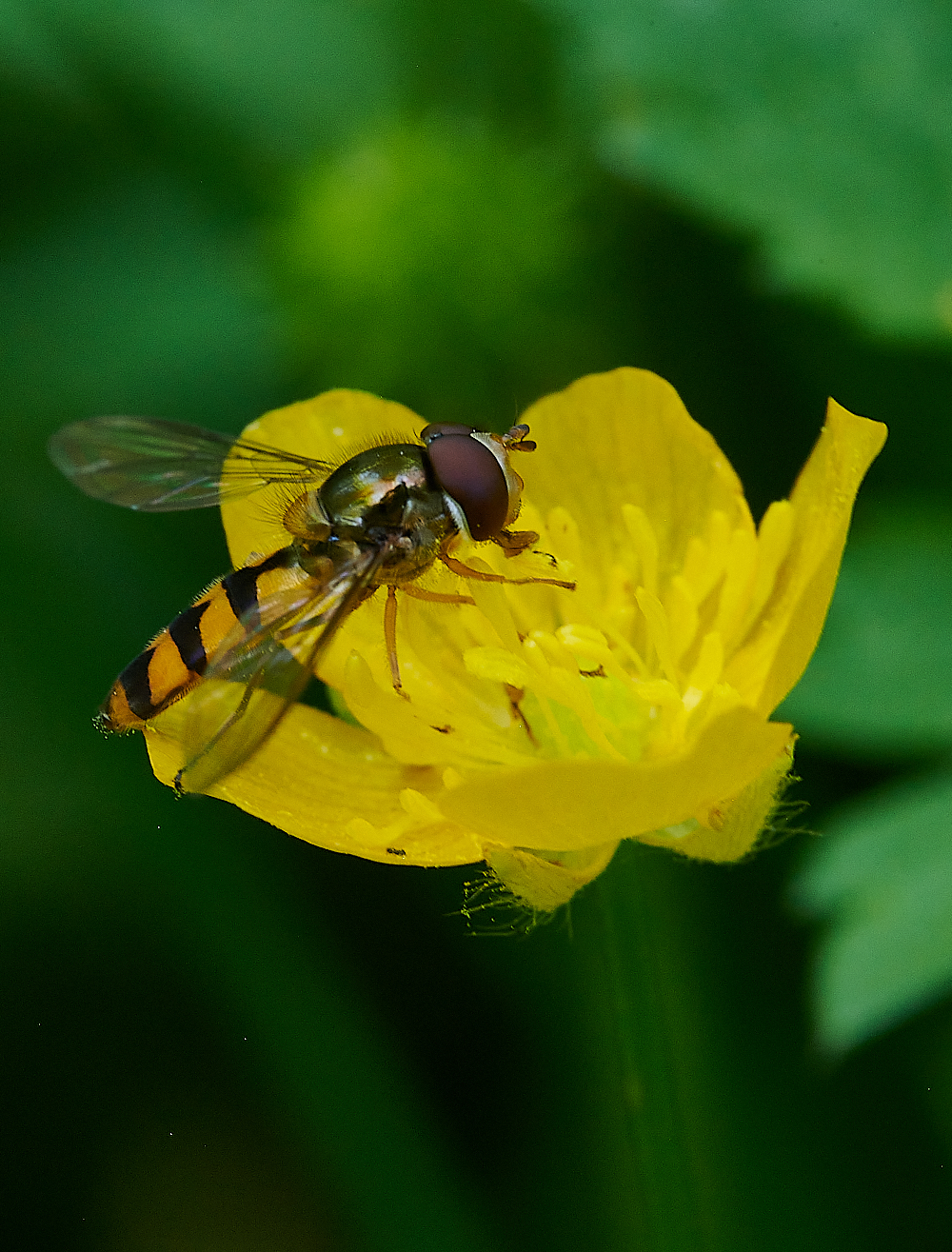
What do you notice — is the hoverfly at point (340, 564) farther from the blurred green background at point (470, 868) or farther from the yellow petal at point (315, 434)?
the blurred green background at point (470, 868)

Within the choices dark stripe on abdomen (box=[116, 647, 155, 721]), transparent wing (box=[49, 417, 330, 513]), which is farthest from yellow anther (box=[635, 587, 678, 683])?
dark stripe on abdomen (box=[116, 647, 155, 721])

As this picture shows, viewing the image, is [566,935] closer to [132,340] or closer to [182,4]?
[132,340]

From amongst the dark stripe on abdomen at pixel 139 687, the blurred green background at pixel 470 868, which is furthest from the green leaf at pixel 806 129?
the dark stripe on abdomen at pixel 139 687

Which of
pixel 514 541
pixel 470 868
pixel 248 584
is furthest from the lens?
pixel 470 868

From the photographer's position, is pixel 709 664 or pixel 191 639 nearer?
pixel 191 639

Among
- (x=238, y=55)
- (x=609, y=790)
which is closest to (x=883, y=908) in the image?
(x=609, y=790)

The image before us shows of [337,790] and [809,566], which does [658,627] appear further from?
[337,790]
